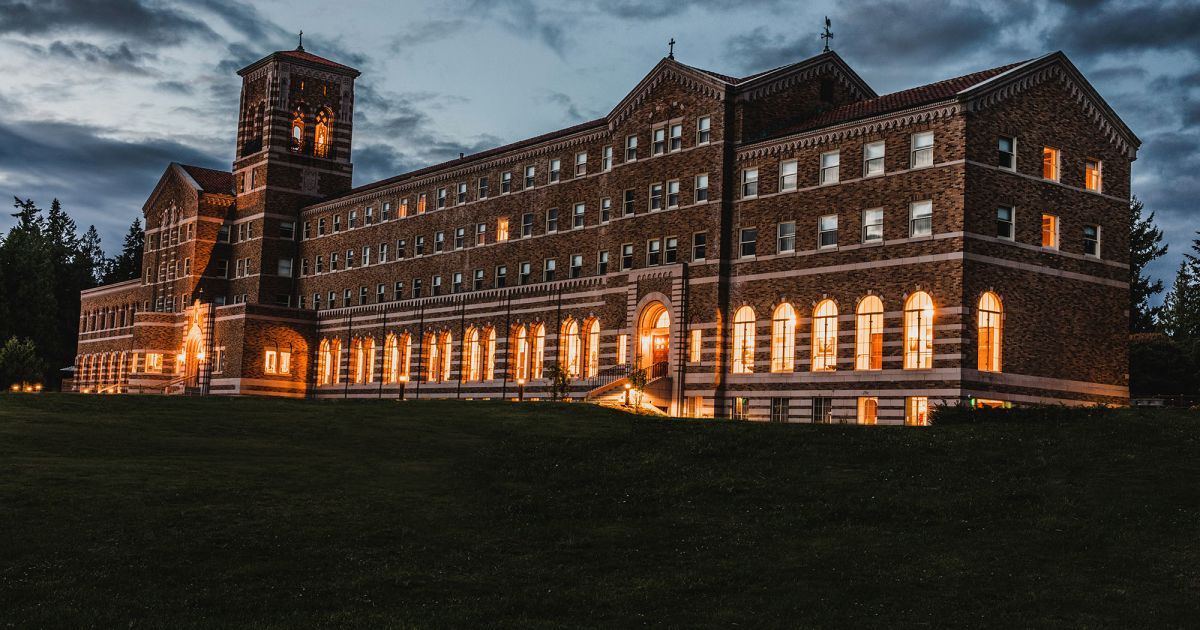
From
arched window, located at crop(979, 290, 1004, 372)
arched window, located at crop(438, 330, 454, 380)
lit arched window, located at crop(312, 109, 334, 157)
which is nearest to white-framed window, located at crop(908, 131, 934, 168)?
arched window, located at crop(979, 290, 1004, 372)

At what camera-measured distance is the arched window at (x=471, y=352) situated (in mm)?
82312

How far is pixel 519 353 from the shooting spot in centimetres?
7919

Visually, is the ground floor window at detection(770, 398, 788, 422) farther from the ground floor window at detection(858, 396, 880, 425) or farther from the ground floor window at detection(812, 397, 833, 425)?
the ground floor window at detection(858, 396, 880, 425)

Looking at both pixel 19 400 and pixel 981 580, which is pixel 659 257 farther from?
pixel 981 580

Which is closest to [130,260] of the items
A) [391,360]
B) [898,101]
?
[391,360]

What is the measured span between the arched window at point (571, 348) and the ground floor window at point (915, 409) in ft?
79.7

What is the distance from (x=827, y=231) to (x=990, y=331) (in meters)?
8.89

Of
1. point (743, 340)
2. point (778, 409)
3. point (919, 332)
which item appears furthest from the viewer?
point (743, 340)

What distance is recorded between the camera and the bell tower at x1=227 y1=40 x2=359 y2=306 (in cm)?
10288

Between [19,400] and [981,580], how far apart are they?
3613 cm

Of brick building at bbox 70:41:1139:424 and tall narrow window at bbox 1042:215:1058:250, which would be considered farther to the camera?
tall narrow window at bbox 1042:215:1058:250

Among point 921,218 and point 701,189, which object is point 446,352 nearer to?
point 701,189

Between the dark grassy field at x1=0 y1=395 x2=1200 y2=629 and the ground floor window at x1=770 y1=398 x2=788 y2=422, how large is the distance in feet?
62.5

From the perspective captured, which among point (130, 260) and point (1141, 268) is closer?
point (1141, 268)
